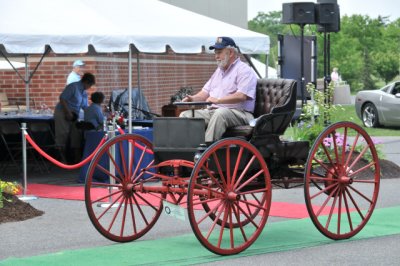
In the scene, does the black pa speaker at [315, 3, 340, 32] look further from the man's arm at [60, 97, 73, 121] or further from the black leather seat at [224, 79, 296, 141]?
the black leather seat at [224, 79, 296, 141]

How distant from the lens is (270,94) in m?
10.1

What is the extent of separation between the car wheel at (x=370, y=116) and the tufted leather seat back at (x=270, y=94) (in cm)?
1755

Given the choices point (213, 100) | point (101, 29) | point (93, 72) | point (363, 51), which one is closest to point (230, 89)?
point (213, 100)

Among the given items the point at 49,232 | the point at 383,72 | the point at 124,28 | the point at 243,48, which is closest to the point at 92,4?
the point at 124,28

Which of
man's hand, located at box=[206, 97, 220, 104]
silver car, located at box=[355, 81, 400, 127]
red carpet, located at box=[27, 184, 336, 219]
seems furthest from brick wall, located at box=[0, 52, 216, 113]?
man's hand, located at box=[206, 97, 220, 104]

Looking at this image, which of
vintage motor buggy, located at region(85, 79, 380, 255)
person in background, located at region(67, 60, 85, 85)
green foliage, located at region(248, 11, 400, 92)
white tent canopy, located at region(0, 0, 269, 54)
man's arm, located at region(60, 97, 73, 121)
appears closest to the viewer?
vintage motor buggy, located at region(85, 79, 380, 255)

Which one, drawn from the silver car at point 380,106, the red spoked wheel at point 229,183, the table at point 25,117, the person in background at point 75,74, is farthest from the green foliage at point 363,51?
the red spoked wheel at point 229,183

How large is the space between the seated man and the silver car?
55.5ft

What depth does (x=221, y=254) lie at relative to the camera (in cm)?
863

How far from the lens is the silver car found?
88.0ft

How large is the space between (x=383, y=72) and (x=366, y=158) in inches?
2531

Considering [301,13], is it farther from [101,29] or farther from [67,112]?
[101,29]

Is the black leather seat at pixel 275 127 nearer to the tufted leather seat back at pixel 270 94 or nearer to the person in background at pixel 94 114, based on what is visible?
the tufted leather seat back at pixel 270 94

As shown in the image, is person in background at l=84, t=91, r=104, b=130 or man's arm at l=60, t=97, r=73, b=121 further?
man's arm at l=60, t=97, r=73, b=121
